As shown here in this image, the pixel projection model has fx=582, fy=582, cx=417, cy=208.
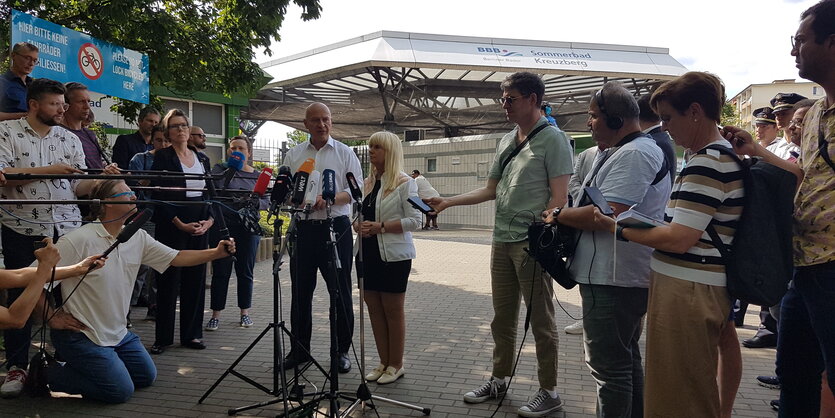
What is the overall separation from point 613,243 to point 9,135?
4487 mm

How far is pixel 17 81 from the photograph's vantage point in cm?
530

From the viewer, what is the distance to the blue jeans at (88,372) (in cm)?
421

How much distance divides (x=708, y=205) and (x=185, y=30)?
8.78 metres

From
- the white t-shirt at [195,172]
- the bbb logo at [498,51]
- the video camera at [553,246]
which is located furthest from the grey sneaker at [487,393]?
the bbb logo at [498,51]

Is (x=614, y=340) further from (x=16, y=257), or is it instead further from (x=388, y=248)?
(x=16, y=257)

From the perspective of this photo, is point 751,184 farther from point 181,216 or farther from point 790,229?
point 181,216

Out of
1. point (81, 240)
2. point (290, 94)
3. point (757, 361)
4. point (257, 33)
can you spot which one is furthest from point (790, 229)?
point (290, 94)

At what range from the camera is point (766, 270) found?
8.05 ft

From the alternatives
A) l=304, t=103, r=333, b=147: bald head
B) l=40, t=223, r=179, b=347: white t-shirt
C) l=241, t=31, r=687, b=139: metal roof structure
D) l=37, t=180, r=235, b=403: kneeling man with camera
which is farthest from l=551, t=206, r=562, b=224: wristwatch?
l=241, t=31, r=687, b=139: metal roof structure

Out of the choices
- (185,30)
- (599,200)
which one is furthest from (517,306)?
(185,30)

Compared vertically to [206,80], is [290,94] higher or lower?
higher

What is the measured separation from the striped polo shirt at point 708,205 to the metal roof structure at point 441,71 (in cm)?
1655

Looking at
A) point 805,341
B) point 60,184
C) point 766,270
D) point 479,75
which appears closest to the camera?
point 766,270

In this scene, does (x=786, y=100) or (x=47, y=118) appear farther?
(x=786, y=100)
